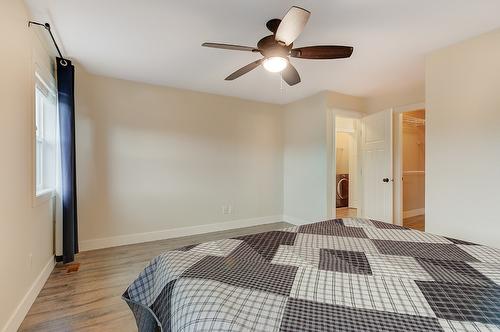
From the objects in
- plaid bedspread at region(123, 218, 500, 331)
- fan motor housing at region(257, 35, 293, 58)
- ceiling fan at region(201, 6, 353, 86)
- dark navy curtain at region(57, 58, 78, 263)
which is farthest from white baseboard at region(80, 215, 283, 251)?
fan motor housing at region(257, 35, 293, 58)

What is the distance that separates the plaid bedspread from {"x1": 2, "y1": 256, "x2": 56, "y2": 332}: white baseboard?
105 centimetres

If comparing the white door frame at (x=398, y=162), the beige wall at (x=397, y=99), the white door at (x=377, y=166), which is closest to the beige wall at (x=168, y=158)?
the white door at (x=377, y=166)

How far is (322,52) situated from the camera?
1941mm

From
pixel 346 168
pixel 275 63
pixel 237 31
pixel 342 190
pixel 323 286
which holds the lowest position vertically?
pixel 342 190

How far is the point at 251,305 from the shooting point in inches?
33.7

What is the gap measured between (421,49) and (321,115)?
1.62 metres

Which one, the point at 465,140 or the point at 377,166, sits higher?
the point at 465,140

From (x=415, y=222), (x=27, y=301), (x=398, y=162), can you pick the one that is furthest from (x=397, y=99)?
(x=27, y=301)

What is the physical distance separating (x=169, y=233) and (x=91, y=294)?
1.63 metres

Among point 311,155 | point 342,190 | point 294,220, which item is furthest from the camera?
point 342,190

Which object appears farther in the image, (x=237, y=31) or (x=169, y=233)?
(x=169, y=233)

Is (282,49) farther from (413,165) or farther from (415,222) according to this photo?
(413,165)

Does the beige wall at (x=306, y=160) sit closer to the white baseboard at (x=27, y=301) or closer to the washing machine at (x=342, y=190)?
the washing machine at (x=342, y=190)

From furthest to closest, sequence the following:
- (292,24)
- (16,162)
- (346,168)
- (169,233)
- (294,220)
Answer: (346,168), (294,220), (169,233), (16,162), (292,24)
